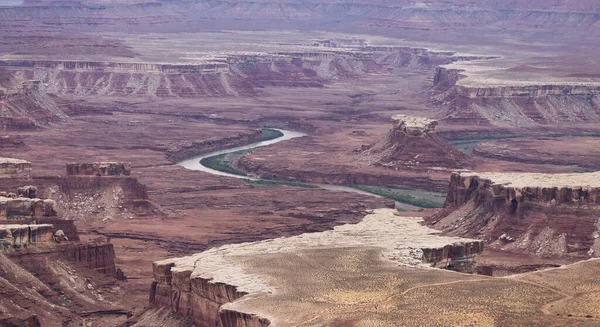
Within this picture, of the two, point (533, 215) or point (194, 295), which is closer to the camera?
point (194, 295)

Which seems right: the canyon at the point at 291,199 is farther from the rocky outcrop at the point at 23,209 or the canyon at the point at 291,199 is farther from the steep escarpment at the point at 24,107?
the steep escarpment at the point at 24,107

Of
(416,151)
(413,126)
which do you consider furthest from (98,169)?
(416,151)

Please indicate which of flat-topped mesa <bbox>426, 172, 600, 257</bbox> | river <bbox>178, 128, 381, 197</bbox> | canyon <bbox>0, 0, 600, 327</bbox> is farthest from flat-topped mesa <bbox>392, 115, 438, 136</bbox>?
flat-topped mesa <bbox>426, 172, 600, 257</bbox>

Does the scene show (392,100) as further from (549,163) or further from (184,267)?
(184,267)

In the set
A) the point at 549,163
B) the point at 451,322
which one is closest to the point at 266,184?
the point at 549,163

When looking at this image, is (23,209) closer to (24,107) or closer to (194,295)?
(194,295)

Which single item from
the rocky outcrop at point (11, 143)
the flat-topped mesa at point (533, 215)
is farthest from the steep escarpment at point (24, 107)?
the flat-topped mesa at point (533, 215)
